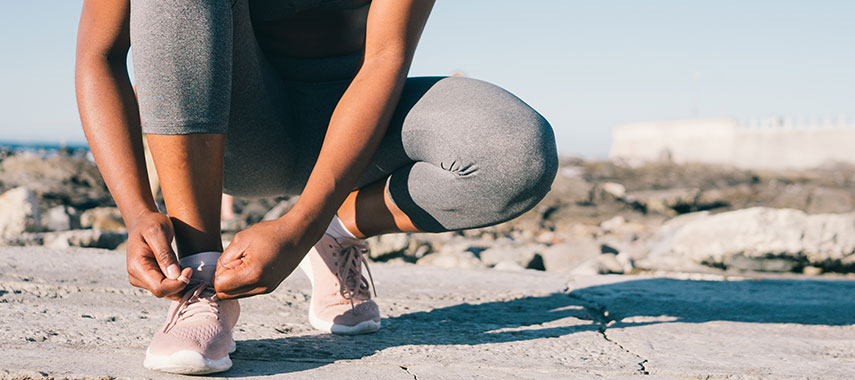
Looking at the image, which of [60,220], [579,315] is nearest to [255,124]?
[579,315]

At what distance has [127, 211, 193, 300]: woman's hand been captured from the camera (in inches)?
41.9

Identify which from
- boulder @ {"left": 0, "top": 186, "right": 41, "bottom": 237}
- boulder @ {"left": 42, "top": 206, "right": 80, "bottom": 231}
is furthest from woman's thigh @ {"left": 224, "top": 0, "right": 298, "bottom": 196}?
boulder @ {"left": 42, "top": 206, "right": 80, "bottom": 231}

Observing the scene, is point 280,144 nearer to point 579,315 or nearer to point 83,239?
point 579,315

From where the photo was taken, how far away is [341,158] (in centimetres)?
119

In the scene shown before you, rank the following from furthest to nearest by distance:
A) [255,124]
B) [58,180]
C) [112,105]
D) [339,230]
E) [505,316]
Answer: [58,180]
[505,316]
[339,230]
[255,124]
[112,105]

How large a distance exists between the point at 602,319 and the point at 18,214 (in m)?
3.21

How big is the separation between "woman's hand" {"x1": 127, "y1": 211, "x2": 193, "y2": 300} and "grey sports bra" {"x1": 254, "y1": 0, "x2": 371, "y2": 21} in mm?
558

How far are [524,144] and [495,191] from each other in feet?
0.36

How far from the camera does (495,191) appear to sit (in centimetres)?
136

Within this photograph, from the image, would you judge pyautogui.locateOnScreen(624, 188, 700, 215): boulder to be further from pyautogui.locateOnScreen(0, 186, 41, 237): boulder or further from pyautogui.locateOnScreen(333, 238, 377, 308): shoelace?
pyautogui.locateOnScreen(333, 238, 377, 308): shoelace

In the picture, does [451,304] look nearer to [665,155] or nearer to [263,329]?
Answer: [263,329]

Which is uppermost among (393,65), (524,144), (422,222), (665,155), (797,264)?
(393,65)

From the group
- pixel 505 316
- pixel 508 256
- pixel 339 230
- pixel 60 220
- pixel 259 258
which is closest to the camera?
pixel 259 258

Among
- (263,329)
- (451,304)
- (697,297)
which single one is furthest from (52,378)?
(697,297)
